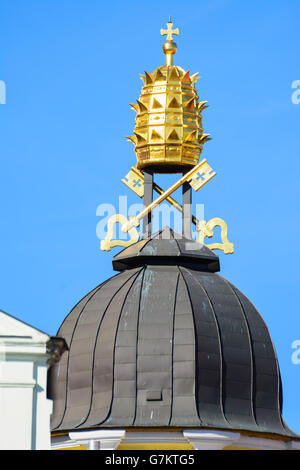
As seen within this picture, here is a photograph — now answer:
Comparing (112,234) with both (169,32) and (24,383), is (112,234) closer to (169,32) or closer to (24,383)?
(169,32)

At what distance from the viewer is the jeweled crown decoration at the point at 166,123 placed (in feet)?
209

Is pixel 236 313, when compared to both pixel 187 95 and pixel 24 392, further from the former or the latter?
pixel 24 392

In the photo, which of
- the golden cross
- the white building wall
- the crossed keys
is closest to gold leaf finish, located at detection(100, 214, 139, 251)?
the crossed keys

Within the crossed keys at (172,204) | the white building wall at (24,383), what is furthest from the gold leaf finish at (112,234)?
the white building wall at (24,383)

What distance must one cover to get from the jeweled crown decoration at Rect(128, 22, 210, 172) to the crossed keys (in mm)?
405

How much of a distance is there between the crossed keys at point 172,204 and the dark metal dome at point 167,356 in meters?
1.92

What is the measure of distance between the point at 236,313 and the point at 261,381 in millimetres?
1848

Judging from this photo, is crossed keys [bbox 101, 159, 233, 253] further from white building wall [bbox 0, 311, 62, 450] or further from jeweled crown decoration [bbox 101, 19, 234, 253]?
white building wall [bbox 0, 311, 62, 450]

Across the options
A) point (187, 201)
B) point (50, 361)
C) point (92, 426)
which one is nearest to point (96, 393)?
point (92, 426)

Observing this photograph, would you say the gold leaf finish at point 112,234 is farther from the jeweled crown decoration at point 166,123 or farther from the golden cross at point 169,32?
the golden cross at point 169,32

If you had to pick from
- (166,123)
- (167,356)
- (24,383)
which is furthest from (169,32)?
(24,383)

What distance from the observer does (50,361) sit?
44.1m

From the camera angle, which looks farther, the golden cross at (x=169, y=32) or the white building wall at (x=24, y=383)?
the golden cross at (x=169, y=32)
